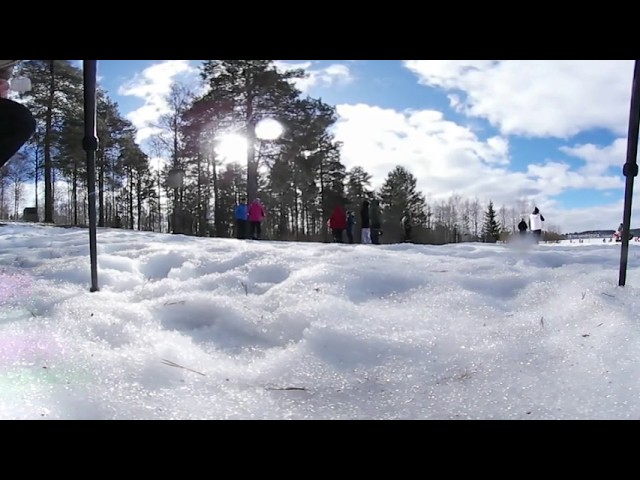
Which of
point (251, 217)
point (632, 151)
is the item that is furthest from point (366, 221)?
point (632, 151)

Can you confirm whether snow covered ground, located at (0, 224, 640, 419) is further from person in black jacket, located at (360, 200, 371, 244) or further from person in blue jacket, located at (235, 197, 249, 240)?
person in blue jacket, located at (235, 197, 249, 240)

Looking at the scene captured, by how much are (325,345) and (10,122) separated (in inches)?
65.1

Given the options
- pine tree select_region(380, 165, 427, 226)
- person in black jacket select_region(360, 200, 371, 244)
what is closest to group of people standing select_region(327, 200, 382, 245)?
person in black jacket select_region(360, 200, 371, 244)

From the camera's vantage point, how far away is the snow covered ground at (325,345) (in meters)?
1.20

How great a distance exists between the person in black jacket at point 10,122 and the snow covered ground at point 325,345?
70 centimetres

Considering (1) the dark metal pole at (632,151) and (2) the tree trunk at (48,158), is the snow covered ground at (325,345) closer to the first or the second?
(1) the dark metal pole at (632,151)

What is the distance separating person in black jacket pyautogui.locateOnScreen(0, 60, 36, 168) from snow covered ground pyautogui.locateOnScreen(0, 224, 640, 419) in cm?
70

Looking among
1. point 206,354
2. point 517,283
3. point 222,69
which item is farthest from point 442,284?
point 222,69

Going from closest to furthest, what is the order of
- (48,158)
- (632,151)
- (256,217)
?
(632,151)
(256,217)
(48,158)

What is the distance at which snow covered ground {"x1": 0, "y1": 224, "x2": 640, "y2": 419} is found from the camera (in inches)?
47.3

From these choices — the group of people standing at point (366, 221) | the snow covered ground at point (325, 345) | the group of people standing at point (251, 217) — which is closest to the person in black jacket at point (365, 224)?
the group of people standing at point (366, 221)

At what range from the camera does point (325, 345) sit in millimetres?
1625

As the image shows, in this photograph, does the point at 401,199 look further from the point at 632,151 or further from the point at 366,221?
the point at 632,151

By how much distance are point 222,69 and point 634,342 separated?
18330 mm
